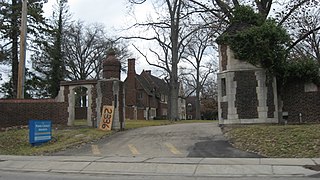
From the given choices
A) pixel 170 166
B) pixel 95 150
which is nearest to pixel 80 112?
pixel 95 150

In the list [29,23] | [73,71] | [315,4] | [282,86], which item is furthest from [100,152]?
[73,71]

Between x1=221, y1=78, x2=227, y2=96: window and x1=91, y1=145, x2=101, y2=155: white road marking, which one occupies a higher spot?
x1=221, y1=78, x2=227, y2=96: window

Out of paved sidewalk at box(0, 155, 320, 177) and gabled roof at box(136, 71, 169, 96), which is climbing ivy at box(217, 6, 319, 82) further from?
gabled roof at box(136, 71, 169, 96)

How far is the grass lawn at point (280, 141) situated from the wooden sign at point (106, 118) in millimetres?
7646

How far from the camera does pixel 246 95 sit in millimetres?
23234

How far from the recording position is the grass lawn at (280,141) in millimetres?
15039

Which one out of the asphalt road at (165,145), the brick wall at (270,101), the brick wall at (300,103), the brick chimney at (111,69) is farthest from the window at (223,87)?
the brick chimney at (111,69)

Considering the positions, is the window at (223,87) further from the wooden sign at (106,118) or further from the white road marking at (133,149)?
the white road marking at (133,149)

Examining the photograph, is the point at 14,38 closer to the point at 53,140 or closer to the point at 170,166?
the point at 53,140

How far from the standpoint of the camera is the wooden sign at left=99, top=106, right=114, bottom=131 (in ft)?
79.2

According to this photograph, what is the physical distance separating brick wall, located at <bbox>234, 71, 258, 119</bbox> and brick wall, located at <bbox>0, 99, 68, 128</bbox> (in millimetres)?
12011

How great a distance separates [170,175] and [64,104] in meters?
16.6

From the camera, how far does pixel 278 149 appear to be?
50.9 ft

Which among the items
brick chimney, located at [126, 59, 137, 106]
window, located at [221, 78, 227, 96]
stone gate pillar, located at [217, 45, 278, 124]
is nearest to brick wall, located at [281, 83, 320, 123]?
stone gate pillar, located at [217, 45, 278, 124]
